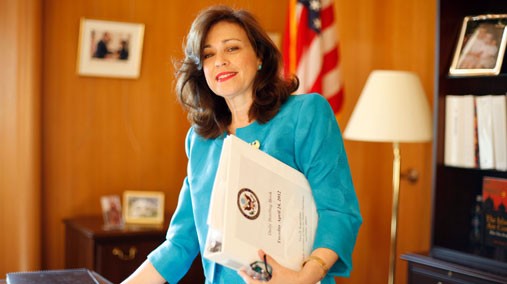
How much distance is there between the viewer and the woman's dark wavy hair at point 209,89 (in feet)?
5.87

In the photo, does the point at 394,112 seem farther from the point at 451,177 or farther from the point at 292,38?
the point at 292,38

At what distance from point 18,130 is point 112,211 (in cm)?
71

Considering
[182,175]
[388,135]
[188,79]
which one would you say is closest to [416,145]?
[388,135]

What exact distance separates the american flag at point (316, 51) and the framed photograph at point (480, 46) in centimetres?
98

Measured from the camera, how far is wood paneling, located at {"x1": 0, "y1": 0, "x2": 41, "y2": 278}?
3523mm

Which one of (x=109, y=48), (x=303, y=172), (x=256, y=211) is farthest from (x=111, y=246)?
(x=256, y=211)

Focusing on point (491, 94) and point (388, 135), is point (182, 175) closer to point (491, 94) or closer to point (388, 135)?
point (388, 135)

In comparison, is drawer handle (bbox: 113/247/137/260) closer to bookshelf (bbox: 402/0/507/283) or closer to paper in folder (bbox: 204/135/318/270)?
bookshelf (bbox: 402/0/507/283)

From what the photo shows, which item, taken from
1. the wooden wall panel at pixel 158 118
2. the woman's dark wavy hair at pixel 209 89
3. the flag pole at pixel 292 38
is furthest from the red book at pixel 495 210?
the woman's dark wavy hair at pixel 209 89

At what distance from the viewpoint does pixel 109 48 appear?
3.93 metres

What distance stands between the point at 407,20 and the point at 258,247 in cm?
301

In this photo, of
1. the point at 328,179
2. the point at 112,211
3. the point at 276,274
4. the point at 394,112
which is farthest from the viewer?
the point at 112,211

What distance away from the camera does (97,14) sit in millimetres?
3930

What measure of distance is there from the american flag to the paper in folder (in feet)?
7.93
